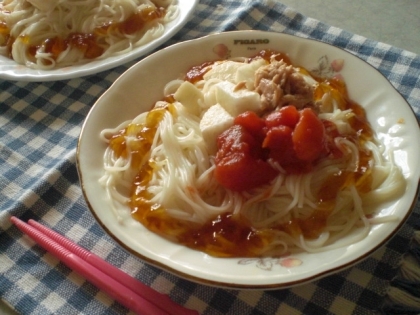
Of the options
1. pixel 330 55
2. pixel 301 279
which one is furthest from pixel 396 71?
pixel 301 279

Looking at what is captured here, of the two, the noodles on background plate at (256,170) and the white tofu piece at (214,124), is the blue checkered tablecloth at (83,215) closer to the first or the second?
the noodles on background plate at (256,170)

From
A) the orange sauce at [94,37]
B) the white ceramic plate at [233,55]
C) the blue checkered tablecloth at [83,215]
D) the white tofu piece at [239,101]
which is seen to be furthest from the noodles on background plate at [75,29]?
the white tofu piece at [239,101]

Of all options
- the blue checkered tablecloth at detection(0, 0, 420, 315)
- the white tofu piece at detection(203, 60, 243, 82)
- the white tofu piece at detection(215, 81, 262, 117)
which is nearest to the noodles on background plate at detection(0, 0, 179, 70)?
the blue checkered tablecloth at detection(0, 0, 420, 315)

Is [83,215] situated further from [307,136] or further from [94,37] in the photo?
[94,37]

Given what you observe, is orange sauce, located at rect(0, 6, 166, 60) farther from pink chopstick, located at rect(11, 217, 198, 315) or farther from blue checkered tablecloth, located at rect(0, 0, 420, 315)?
pink chopstick, located at rect(11, 217, 198, 315)

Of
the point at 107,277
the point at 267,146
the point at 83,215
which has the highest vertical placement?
the point at 267,146

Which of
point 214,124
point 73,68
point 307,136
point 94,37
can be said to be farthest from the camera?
point 94,37

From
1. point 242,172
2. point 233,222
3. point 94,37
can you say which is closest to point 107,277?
point 233,222
